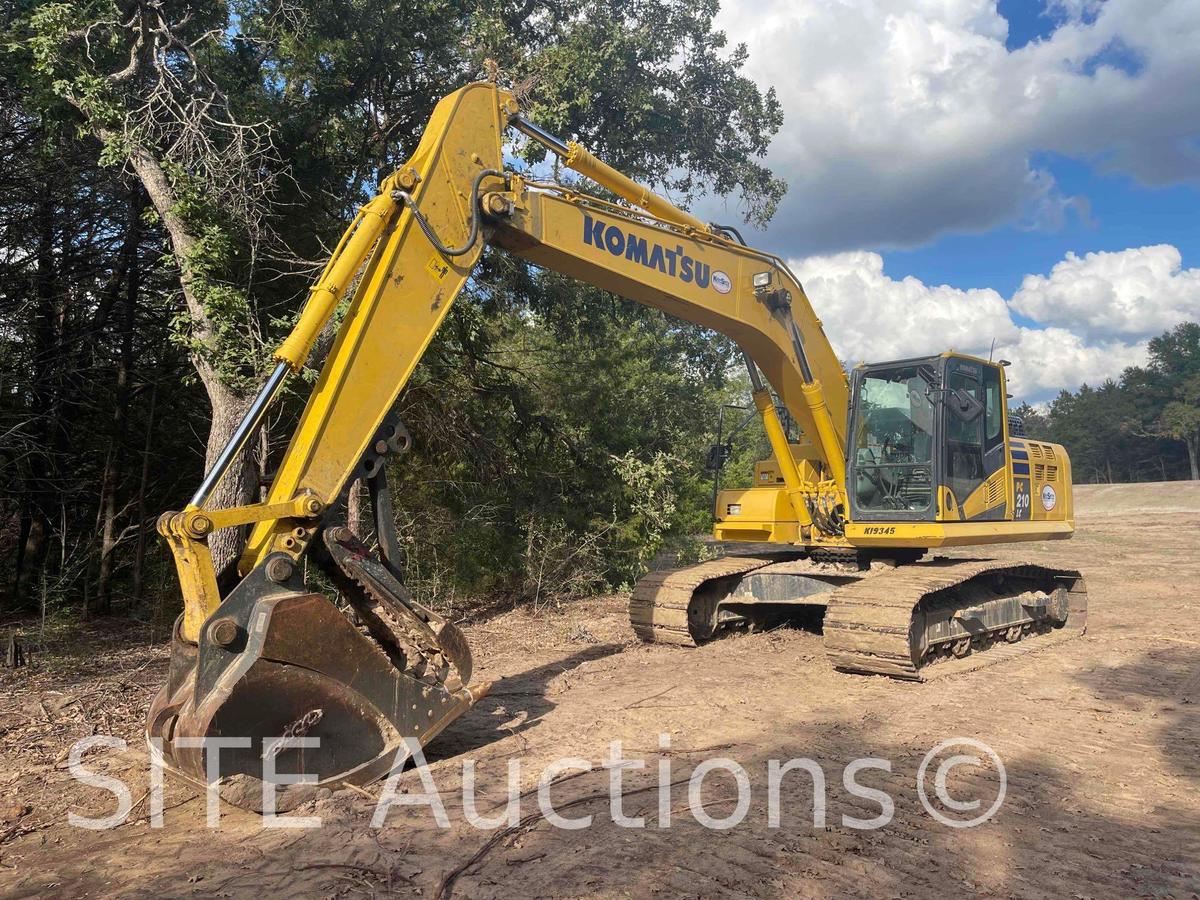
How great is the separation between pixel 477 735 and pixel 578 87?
8.49 metres

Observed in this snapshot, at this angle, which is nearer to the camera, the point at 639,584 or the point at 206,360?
the point at 206,360

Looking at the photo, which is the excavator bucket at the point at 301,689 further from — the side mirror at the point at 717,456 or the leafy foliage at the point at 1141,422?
the leafy foliage at the point at 1141,422

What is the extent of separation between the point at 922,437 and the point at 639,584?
307 centimetres

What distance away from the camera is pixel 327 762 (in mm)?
4301

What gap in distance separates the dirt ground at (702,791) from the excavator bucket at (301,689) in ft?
0.81

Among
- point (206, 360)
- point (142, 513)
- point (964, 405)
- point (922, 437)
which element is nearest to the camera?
point (922, 437)

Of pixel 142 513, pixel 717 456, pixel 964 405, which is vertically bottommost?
pixel 142 513

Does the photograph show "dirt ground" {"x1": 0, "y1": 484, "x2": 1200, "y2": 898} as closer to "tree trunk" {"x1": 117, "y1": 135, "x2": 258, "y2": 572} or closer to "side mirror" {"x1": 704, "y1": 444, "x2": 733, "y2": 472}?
"tree trunk" {"x1": 117, "y1": 135, "x2": 258, "y2": 572}

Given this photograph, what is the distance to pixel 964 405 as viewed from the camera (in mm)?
8000

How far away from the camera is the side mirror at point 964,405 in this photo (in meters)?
7.90

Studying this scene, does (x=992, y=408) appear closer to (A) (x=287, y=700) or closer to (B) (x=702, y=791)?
(B) (x=702, y=791)

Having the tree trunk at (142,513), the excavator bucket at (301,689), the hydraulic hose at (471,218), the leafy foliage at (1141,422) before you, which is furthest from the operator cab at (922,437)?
the leafy foliage at (1141,422)

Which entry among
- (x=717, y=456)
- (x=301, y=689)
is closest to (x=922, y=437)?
(x=717, y=456)

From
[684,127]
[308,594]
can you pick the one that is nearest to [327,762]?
[308,594]
